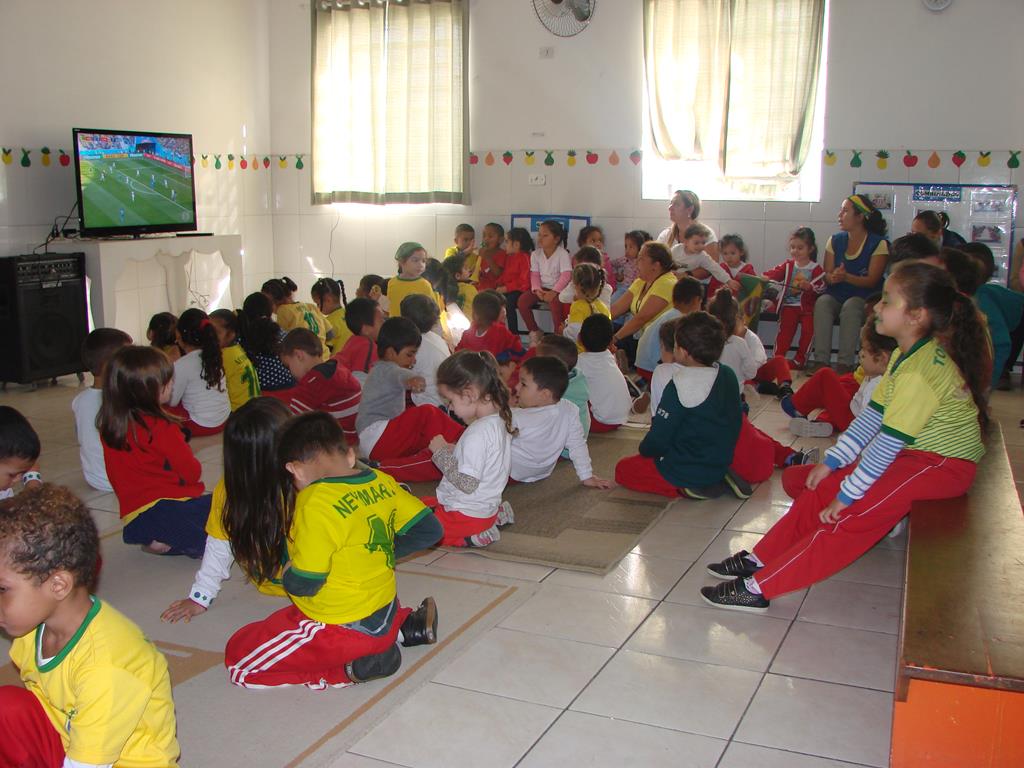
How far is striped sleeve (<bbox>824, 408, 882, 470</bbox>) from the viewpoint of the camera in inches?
126

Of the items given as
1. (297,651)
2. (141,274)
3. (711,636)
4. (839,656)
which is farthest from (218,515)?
(141,274)

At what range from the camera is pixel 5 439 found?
329 cm

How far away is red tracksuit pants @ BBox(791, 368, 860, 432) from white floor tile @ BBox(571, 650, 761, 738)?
2892mm

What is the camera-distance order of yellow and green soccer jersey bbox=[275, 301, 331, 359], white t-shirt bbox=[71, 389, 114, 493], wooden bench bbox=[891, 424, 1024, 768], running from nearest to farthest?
wooden bench bbox=[891, 424, 1024, 768], white t-shirt bbox=[71, 389, 114, 493], yellow and green soccer jersey bbox=[275, 301, 331, 359]

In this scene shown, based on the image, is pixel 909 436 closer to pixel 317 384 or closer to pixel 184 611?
pixel 184 611

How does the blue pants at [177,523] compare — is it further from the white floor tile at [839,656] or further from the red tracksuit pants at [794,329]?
the red tracksuit pants at [794,329]

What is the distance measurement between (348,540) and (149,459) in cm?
137

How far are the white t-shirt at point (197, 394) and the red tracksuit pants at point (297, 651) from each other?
8.87ft

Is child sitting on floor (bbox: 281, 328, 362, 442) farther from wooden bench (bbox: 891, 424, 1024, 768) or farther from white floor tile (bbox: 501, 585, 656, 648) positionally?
wooden bench (bbox: 891, 424, 1024, 768)

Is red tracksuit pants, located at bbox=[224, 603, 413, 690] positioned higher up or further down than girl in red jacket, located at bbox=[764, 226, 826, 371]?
further down

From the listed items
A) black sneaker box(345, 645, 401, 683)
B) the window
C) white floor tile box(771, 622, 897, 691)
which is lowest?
white floor tile box(771, 622, 897, 691)

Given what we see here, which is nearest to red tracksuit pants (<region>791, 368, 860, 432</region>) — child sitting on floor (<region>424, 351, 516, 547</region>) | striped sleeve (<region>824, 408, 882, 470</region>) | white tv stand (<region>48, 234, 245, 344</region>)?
striped sleeve (<region>824, 408, 882, 470</region>)

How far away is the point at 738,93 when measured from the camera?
26.1 ft

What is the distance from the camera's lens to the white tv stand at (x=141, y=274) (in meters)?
7.09
